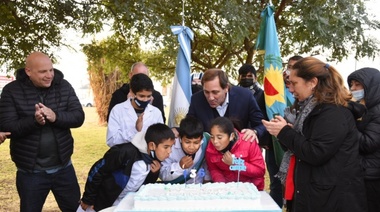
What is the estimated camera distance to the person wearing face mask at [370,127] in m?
3.01

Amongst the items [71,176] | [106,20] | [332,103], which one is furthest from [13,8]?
[332,103]

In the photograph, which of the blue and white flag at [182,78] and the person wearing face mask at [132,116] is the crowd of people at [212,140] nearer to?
the person wearing face mask at [132,116]

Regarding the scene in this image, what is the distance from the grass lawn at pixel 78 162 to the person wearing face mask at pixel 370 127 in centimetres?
485

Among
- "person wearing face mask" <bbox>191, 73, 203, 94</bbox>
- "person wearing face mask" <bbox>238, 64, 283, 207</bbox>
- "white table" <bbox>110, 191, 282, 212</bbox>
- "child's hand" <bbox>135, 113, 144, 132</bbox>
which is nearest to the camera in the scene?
"white table" <bbox>110, 191, 282, 212</bbox>

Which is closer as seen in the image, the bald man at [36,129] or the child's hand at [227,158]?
the child's hand at [227,158]

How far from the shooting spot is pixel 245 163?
3.35 meters

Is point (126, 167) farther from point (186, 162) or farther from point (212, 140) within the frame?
point (212, 140)

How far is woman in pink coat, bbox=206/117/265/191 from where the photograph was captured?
3307mm

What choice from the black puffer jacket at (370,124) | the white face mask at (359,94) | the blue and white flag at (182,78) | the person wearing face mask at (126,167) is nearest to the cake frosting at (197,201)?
the person wearing face mask at (126,167)

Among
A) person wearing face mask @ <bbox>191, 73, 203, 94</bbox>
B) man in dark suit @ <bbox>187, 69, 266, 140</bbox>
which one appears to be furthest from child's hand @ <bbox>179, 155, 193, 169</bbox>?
person wearing face mask @ <bbox>191, 73, 203, 94</bbox>

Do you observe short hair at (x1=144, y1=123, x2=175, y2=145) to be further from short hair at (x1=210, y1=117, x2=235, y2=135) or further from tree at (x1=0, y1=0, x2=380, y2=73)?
tree at (x1=0, y1=0, x2=380, y2=73)

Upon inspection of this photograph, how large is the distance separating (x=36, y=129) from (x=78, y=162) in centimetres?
792

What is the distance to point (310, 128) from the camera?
2805 mm

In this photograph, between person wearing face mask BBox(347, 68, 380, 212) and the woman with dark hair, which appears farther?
person wearing face mask BBox(347, 68, 380, 212)
